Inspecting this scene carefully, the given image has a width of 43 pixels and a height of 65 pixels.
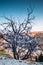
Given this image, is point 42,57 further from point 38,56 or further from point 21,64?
point 21,64

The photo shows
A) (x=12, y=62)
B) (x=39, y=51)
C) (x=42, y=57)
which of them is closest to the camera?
(x=12, y=62)

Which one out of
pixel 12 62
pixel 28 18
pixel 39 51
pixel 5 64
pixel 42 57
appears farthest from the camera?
pixel 39 51

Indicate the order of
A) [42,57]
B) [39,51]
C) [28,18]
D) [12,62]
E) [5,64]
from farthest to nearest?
[39,51], [42,57], [28,18], [12,62], [5,64]

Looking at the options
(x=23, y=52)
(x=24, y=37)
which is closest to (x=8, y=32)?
(x=24, y=37)

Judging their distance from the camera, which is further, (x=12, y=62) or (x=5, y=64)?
(x=12, y=62)

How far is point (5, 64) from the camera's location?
21.0 feet

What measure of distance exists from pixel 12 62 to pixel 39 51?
14.3 feet

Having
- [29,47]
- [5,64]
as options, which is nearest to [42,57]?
[29,47]

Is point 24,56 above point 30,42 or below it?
below

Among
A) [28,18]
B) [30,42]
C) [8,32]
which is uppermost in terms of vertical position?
[28,18]

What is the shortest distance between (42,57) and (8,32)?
10.7 feet

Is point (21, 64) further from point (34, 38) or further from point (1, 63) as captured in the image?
point (34, 38)

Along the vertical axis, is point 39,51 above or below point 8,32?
below

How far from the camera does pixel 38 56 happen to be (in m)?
10.4
